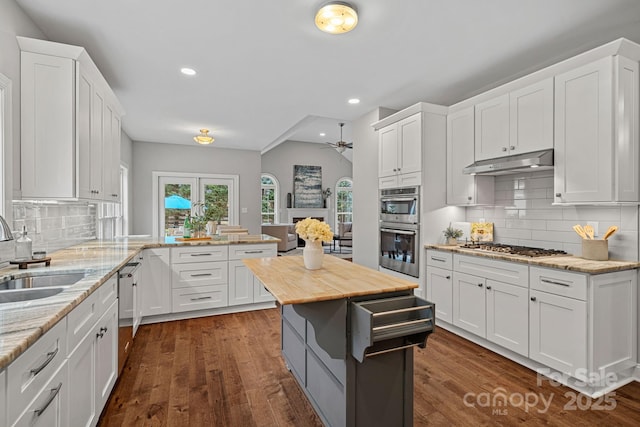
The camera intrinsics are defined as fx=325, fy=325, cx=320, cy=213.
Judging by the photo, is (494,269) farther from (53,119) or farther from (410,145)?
(53,119)

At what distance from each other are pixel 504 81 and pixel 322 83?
1948 millimetres

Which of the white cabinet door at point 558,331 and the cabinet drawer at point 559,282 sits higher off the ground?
the cabinet drawer at point 559,282

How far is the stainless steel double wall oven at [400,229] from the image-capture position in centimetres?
361

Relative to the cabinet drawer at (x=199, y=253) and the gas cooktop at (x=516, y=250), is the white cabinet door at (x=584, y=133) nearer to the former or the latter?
the gas cooktop at (x=516, y=250)

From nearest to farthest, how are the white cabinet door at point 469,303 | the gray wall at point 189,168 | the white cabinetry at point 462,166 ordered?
the white cabinet door at point 469,303 < the white cabinetry at point 462,166 < the gray wall at point 189,168

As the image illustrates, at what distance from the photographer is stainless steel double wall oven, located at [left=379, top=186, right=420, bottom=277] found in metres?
3.61

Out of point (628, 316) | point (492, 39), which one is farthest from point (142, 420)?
point (492, 39)

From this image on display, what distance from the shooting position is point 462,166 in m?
3.50

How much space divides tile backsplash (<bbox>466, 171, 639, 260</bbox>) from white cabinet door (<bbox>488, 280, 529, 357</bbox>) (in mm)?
716

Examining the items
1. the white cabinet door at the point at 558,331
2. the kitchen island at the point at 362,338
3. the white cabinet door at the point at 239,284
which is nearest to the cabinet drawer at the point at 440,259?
the white cabinet door at the point at 558,331

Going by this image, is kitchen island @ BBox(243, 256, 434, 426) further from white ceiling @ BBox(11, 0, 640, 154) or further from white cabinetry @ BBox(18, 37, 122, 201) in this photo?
white ceiling @ BBox(11, 0, 640, 154)

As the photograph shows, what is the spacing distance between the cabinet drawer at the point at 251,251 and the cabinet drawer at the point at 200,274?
161 mm

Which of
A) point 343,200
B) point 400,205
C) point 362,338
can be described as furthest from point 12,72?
point 343,200

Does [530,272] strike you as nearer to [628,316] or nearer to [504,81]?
[628,316]
